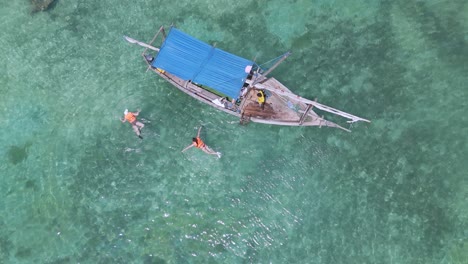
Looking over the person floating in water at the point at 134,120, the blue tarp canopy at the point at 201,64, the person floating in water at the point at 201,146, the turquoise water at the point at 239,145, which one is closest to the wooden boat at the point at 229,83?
the blue tarp canopy at the point at 201,64

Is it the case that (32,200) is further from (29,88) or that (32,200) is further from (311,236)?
(311,236)

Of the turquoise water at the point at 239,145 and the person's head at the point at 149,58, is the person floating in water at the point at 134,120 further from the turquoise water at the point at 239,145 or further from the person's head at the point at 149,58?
the person's head at the point at 149,58

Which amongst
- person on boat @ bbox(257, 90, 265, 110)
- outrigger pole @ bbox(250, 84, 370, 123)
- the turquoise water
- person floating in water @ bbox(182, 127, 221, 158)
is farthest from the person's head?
person on boat @ bbox(257, 90, 265, 110)

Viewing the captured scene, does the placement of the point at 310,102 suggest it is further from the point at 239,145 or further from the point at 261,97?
the point at 239,145

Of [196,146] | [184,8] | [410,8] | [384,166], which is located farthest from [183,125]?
[410,8]

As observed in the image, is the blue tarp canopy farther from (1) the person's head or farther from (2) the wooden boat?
(1) the person's head

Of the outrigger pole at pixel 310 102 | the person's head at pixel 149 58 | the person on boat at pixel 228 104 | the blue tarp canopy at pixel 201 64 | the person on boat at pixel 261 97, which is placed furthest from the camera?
the person's head at pixel 149 58
